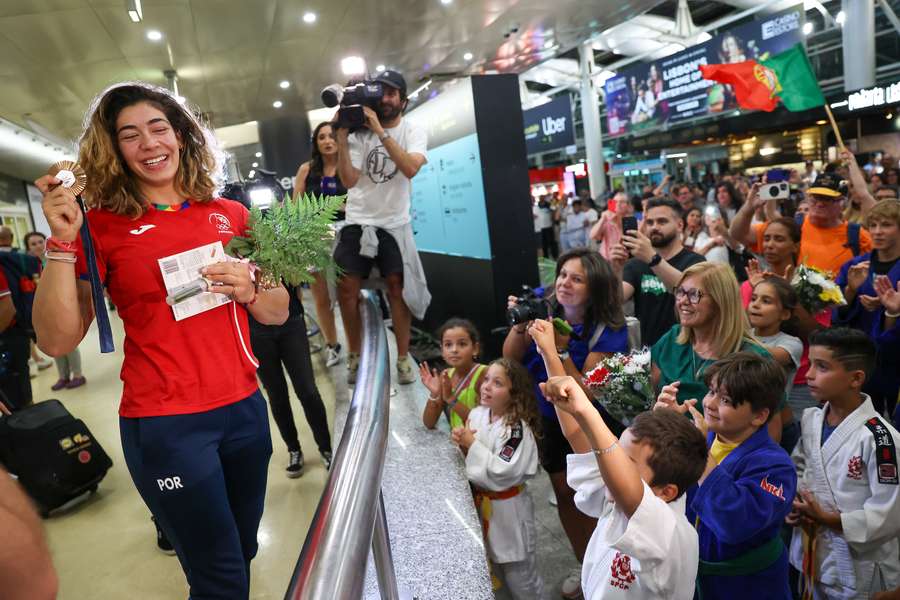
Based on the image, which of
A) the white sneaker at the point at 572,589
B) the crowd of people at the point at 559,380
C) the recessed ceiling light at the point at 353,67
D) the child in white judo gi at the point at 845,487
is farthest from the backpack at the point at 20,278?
the child in white judo gi at the point at 845,487

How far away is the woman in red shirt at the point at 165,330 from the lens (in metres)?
1.38

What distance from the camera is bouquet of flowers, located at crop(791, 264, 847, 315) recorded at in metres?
3.13

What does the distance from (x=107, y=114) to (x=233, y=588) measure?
1171mm

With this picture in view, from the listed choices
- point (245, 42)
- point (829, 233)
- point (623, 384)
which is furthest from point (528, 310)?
point (245, 42)

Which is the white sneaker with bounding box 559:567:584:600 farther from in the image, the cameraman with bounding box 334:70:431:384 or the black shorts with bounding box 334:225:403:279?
the black shorts with bounding box 334:225:403:279

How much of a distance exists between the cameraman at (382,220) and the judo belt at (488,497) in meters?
1.09

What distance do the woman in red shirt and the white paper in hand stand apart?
0.02 m

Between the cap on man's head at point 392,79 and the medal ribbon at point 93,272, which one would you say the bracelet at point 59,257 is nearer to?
the medal ribbon at point 93,272

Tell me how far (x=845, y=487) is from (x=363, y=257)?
96.4 inches

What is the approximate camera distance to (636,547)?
1571 millimetres

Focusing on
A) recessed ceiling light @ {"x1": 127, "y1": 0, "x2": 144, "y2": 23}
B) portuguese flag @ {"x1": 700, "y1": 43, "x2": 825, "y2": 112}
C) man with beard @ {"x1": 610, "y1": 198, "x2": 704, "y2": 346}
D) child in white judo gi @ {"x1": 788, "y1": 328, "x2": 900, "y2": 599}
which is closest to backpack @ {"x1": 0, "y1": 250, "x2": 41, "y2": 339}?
recessed ceiling light @ {"x1": 127, "y1": 0, "x2": 144, "y2": 23}

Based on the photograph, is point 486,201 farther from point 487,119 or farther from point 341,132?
point 341,132

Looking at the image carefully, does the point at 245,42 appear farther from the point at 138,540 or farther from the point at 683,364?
the point at 683,364

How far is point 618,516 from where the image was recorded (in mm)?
1697
